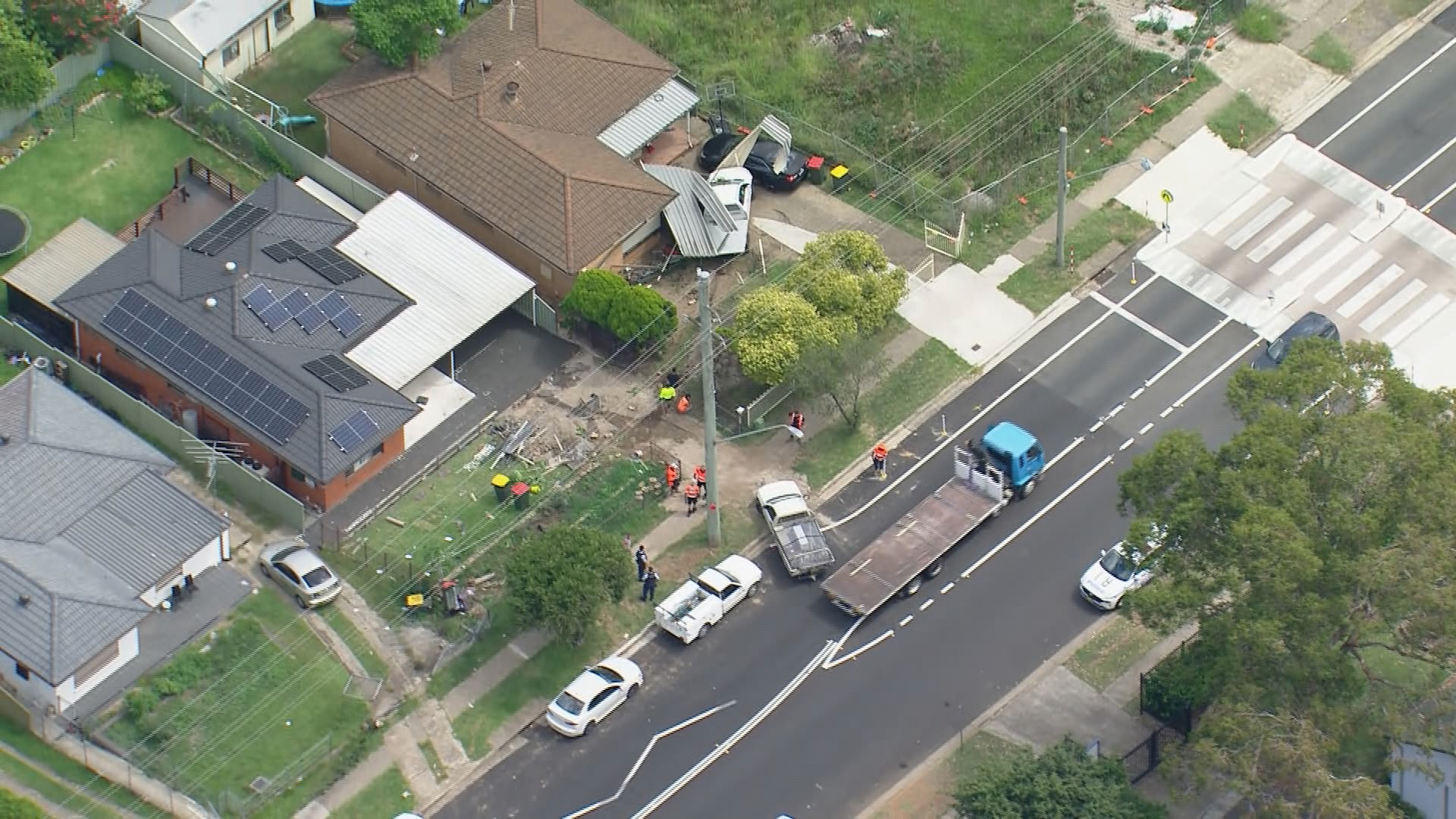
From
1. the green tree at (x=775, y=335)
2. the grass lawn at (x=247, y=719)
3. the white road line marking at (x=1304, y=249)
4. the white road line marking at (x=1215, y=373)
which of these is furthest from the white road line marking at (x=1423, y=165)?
the grass lawn at (x=247, y=719)

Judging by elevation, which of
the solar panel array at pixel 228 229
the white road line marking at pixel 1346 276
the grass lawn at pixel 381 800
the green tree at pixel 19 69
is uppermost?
the green tree at pixel 19 69

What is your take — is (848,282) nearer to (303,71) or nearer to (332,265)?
(332,265)

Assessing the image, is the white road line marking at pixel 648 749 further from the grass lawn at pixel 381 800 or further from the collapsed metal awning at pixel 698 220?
the collapsed metal awning at pixel 698 220

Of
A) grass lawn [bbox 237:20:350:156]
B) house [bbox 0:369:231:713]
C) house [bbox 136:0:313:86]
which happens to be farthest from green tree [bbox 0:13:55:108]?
house [bbox 0:369:231:713]

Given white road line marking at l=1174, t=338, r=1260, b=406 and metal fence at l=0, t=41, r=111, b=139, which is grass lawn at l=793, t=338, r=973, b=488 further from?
metal fence at l=0, t=41, r=111, b=139

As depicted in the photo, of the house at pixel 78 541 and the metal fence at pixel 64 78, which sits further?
the metal fence at pixel 64 78

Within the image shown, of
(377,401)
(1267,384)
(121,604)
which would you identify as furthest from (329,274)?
(1267,384)
